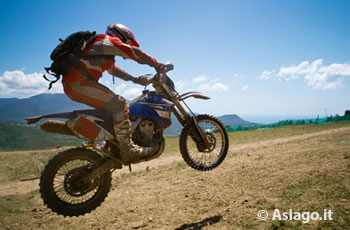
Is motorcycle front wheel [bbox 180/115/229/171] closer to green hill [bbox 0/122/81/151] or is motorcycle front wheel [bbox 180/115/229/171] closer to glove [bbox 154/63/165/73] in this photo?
glove [bbox 154/63/165/73]

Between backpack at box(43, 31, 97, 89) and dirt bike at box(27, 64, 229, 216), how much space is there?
34.6 inches

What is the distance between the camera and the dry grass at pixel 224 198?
478cm

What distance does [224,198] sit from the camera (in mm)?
6141

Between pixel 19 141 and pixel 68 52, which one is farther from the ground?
pixel 68 52

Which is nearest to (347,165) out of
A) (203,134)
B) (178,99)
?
(203,134)

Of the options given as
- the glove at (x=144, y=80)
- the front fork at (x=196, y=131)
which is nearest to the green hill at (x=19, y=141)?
the glove at (x=144, y=80)

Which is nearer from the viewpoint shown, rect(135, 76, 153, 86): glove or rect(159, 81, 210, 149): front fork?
rect(135, 76, 153, 86): glove

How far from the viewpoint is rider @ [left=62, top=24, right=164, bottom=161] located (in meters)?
4.38

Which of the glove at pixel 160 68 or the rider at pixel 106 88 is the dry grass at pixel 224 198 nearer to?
the rider at pixel 106 88

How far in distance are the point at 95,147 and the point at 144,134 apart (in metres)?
1.13

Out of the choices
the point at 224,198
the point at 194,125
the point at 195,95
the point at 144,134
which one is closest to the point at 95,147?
the point at 144,134

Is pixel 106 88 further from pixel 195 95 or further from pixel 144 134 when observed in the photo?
pixel 195 95

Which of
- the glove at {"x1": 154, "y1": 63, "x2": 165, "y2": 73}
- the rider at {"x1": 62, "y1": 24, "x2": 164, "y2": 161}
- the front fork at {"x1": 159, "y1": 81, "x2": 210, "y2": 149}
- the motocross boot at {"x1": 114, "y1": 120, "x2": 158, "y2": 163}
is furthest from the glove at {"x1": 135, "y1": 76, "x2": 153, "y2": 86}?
the motocross boot at {"x1": 114, "y1": 120, "x2": 158, "y2": 163}

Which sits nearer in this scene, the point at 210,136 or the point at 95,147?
the point at 95,147
